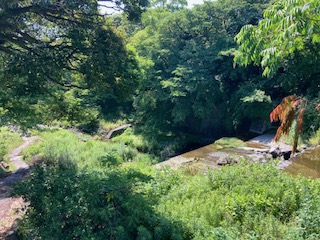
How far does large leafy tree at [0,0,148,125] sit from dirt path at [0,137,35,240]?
1.91m

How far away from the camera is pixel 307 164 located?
27.4 feet

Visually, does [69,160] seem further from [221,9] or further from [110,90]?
[221,9]

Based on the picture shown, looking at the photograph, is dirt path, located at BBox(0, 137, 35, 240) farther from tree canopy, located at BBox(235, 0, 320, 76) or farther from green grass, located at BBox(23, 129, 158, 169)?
tree canopy, located at BBox(235, 0, 320, 76)

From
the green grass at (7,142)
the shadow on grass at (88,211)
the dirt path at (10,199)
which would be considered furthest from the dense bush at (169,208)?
the green grass at (7,142)

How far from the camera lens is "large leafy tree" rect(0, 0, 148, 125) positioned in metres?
4.75

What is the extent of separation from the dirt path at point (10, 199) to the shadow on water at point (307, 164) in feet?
22.4

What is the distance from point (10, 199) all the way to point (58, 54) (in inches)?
144

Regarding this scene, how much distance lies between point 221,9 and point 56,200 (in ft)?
45.5

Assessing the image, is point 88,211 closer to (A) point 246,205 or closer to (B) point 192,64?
(A) point 246,205

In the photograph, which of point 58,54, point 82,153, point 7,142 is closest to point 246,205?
point 58,54

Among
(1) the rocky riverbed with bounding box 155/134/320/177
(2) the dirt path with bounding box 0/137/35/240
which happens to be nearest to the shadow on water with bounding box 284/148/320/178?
(1) the rocky riverbed with bounding box 155/134/320/177

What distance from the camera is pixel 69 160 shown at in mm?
8422

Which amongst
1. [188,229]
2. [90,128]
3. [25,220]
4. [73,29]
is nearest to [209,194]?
[188,229]

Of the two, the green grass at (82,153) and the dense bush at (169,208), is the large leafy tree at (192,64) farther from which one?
the dense bush at (169,208)
